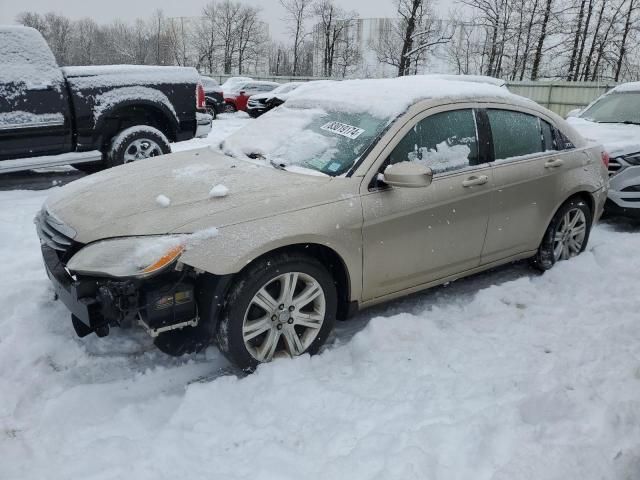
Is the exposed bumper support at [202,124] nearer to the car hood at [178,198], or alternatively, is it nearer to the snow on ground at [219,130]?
the snow on ground at [219,130]

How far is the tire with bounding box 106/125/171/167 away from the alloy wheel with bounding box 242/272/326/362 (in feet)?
16.3

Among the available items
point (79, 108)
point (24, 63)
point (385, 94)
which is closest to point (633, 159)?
point (385, 94)

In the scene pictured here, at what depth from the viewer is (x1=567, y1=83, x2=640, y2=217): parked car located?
623 centimetres

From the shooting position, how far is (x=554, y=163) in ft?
14.7

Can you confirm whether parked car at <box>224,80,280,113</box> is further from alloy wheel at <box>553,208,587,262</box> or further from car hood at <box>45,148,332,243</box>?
car hood at <box>45,148,332,243</box>

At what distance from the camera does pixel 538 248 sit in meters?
4.64

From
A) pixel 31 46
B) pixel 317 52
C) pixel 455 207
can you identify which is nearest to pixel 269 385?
pixel 455 207

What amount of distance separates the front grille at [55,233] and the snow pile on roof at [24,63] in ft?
14.2

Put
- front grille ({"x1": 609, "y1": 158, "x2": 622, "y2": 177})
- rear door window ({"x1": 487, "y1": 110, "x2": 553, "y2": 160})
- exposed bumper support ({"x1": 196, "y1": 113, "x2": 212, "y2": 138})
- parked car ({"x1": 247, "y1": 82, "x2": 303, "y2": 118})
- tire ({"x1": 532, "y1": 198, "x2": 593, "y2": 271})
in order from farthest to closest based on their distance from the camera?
1. parked car ({"x1": 247, "y1": 82, "x2": 303, "y2": 118})
2. exposed bumper support ({"x1": 196, "y1": 113, "x2": 212, "y2": 138})
3. front grille ({"x1": 609, "y1": 158, "x2": 622, "y2": 177})
4. tire ({"x1": 532, "y1": 198, "x2": 593, "y2": 271})
5. rear door window ({"x1": 487, "y1": 110, "x2": 553, "y2": 160})

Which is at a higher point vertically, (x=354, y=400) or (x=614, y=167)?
(x=614, y=167)

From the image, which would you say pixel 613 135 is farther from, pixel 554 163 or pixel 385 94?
pixel 385 94

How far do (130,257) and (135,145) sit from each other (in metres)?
5.21

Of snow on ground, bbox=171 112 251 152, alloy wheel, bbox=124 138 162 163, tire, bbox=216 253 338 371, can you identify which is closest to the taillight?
snow on ground, bbox=171 112 251 152

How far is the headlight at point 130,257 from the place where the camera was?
2.66 metres
